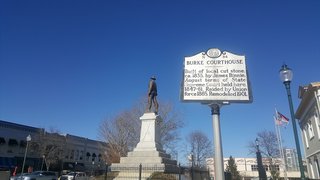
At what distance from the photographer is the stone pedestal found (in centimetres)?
1512

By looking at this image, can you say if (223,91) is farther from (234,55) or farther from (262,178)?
(262,178)

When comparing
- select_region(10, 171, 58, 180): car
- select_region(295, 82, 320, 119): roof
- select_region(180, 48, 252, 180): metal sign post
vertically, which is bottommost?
select_region(10, 171, 58, 180): car

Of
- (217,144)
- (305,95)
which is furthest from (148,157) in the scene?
(305,95)

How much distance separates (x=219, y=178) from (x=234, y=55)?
177 inches

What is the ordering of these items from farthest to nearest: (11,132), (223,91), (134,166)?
(11,132) < (134,166) < (223,91)

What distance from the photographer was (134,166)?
15648 millimetres

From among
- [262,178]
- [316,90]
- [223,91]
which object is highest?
[316,90]

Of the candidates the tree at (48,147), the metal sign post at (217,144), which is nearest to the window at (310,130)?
the metal sign post at (217,144)

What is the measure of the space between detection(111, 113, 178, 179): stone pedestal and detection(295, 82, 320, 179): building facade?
14.1 metres

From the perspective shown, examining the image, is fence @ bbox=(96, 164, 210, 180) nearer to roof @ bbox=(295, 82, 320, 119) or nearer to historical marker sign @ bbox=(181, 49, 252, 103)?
historical marker sign @ bbox=(181, 49, 252, 103)

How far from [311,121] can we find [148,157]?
18894 mm

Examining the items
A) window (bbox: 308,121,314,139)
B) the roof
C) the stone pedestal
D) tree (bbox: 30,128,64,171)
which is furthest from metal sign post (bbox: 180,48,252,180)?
tree (bbox: 30,128,64,171)

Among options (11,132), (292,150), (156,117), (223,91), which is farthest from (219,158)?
(292,150)

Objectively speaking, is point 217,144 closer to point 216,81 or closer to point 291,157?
point 216,81
